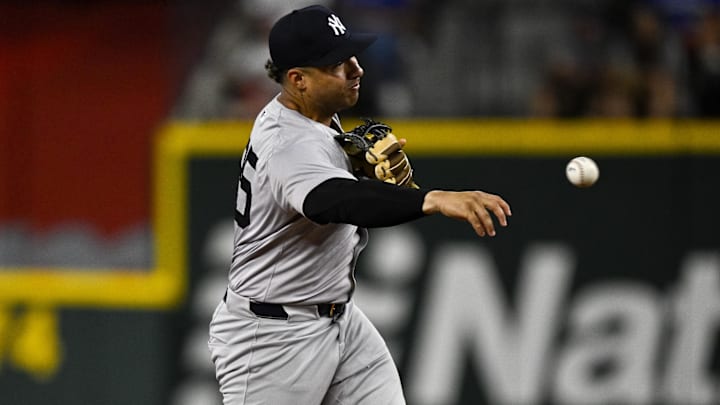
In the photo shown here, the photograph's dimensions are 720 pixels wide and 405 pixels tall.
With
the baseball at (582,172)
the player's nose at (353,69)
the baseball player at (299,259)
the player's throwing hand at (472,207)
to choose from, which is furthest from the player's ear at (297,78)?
the baseball at (582,172)

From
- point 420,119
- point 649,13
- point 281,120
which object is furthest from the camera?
point 420,119

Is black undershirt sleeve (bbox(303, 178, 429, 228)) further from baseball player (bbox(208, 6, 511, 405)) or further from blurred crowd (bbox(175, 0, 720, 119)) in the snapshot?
blurred crowd (bbox(175, 0, 720, 119))

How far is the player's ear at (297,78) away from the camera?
455cm

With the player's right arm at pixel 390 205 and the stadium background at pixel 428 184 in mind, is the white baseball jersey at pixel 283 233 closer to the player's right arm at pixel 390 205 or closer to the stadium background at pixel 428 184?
the player's right arm at pixel 390 205

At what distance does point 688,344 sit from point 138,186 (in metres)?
3.58

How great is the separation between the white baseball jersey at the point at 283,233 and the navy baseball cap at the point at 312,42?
20 cm

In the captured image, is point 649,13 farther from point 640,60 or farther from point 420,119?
point 420,119

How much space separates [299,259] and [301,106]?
539mm

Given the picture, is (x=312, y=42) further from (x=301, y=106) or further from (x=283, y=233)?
(x=283, y=233)

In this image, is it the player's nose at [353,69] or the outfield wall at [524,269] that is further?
the outfield wall at [524,269]

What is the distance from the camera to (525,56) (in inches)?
290

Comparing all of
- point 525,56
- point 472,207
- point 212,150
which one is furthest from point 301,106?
point 212,150

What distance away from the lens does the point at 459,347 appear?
7.84 meters

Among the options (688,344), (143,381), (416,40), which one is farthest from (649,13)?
(143,381)
